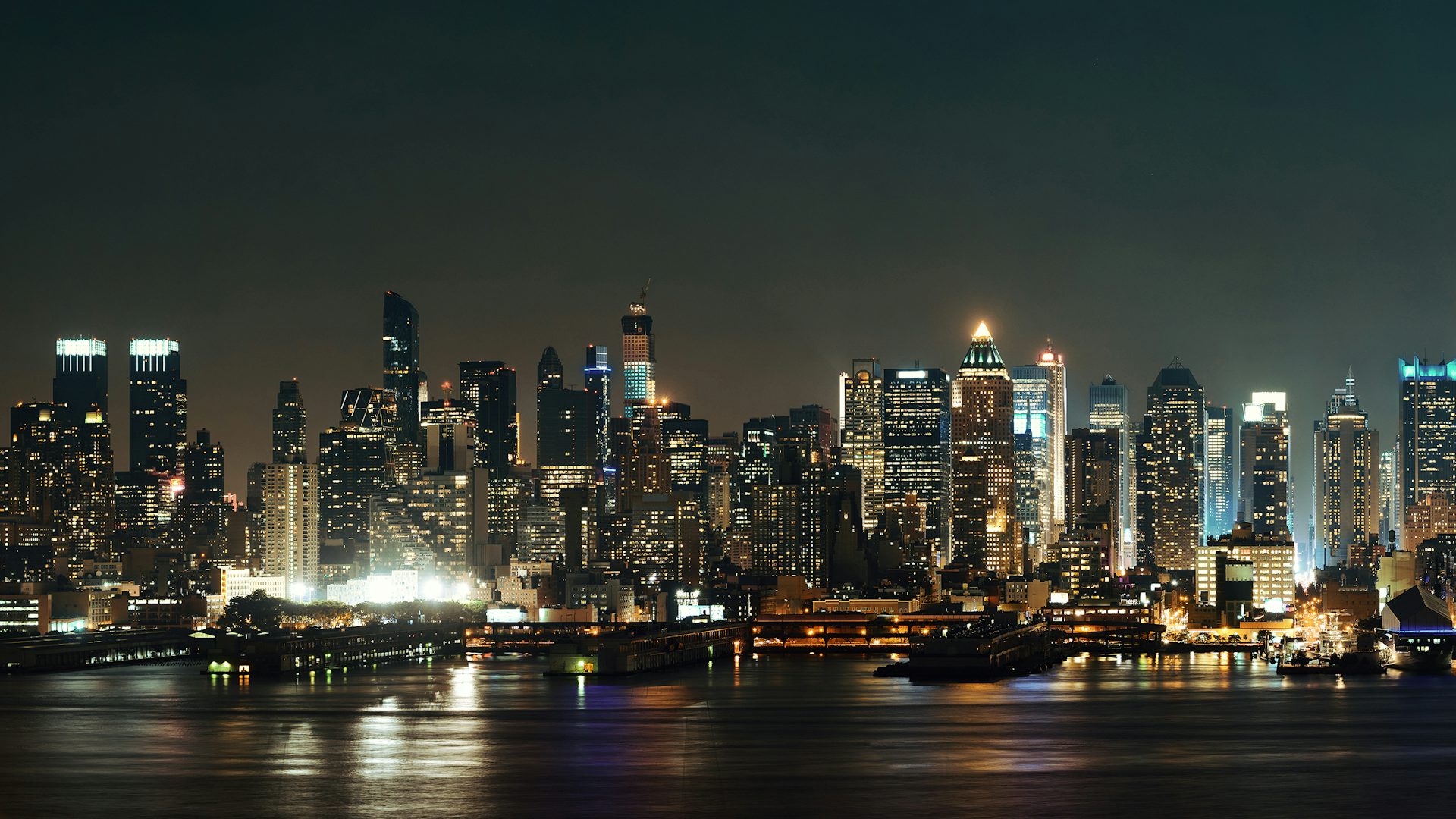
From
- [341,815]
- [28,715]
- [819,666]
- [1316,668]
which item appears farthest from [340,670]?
[341,815]

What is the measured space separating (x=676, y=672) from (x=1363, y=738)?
61.2 meters

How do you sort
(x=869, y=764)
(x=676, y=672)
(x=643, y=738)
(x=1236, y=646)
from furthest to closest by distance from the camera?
(x=1236, y=646), (x=676, y=672), (x=643, y=738), (x=869, y=764)

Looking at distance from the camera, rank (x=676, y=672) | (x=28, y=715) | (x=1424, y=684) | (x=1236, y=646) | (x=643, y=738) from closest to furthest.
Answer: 1. (x=643, y=738)
2. (x=28, y=715)
3. (x=1424, y=684)
4. (x=676, y=672)
5. (x=1236, y=646)

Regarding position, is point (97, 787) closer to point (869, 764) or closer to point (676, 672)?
point (869, 764)

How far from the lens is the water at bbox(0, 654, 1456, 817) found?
56.0 m

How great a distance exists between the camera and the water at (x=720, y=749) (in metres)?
56.0

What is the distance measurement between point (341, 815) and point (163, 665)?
9989cm

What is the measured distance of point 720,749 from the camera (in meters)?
71.1

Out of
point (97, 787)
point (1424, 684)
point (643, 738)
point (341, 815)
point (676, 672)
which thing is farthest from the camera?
point (676, 672)

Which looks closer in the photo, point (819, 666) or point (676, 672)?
point (676, 672)

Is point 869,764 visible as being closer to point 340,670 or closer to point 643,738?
point 643,738

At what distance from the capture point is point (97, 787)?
59.9 meters

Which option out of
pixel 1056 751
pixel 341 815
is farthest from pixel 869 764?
pixel 341 815

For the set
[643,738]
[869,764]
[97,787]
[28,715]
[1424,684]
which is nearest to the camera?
[97,787]
